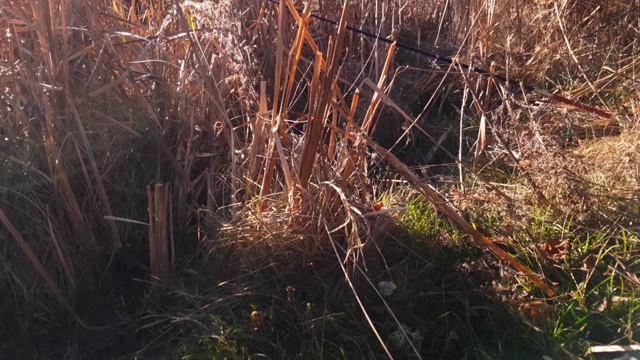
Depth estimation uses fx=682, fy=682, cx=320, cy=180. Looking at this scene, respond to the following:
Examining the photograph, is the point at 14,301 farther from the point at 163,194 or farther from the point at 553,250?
the point at 553,250

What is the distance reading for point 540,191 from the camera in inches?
134

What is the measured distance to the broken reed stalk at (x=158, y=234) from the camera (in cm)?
297

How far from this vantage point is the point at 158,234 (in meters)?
3.03

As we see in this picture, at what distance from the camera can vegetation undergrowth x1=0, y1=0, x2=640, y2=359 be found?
9.30 feet

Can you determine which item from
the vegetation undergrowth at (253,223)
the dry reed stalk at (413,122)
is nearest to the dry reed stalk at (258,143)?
the vegetation undergrowth at (253,223)

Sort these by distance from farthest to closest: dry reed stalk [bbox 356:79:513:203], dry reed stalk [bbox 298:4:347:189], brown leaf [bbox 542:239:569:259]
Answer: brown leaf [bbox 542:239:569:259], dry reed stalk [bbox 356:79:513:203], dry reed stalk [bbox 298:4:347:189]

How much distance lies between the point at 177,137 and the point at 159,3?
107 centimetres

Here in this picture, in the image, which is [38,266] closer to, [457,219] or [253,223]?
[253,223]

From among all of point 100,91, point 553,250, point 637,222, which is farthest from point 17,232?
point 637,222

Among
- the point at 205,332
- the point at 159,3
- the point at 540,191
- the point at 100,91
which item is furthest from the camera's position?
the point at 159,3

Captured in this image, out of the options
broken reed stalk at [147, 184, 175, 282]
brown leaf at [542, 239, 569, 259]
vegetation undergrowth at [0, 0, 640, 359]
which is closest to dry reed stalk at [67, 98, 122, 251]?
vegetation undergrowth at [0, 0, 640, 359]

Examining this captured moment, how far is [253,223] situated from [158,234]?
0.45m

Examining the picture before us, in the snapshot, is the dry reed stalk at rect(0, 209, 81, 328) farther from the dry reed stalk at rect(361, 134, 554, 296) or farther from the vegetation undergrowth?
the dry reed stalk at rect(361, 134, 554, 296)

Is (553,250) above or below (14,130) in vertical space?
below
